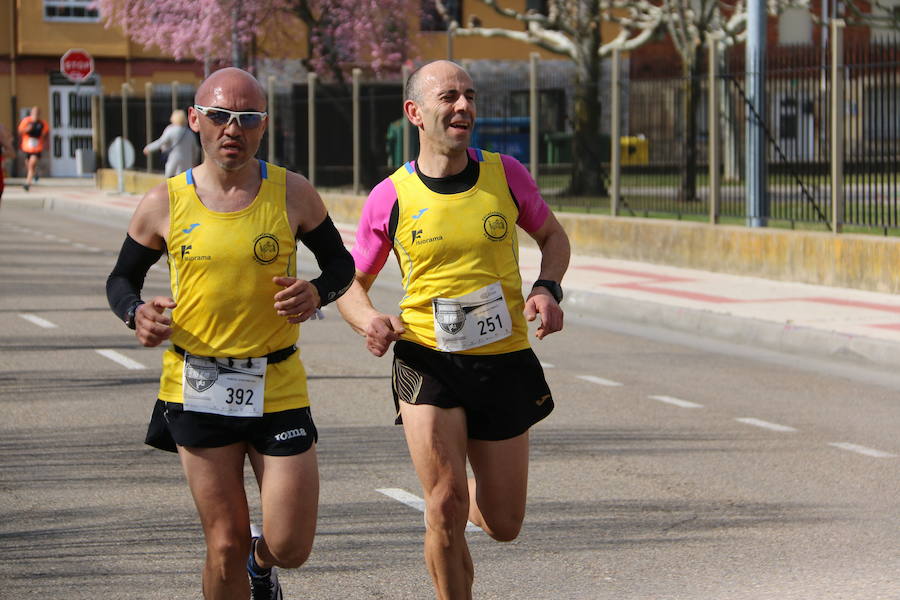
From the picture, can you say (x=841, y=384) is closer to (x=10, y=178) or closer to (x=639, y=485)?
(x=639, y=485)

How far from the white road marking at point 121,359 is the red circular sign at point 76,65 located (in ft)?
85.5

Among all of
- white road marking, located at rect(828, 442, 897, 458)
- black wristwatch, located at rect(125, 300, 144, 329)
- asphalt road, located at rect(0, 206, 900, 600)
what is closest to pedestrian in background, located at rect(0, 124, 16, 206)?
asphalt road, located at rect(0, 206, 900, 600)

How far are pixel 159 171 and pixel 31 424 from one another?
29.8 metres

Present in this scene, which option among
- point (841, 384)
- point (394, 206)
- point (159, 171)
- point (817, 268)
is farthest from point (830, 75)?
point (159, 171)

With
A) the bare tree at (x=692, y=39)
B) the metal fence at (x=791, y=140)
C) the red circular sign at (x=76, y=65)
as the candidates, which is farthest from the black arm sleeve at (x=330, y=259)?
the red circular sign at (x=76, y=65)

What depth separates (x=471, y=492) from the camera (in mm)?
5242

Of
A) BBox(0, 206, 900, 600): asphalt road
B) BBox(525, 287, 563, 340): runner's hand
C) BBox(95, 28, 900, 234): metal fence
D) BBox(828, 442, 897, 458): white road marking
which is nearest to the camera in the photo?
BBox(525, 287, 563, 340): runner's hand

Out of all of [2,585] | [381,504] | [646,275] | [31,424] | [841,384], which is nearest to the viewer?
[2,585]

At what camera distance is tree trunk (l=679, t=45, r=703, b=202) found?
60.4 feet

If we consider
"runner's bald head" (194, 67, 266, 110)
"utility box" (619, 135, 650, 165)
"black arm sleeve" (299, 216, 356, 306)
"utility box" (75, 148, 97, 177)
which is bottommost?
"black arm sleeve" (299, 216, 356, 306)

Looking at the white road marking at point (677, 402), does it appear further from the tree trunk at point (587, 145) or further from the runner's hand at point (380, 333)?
the tree trunk at point (587, 145)

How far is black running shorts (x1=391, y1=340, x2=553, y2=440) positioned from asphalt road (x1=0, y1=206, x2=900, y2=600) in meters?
0.82

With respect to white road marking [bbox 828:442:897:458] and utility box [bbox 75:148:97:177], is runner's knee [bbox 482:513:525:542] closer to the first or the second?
white road marking [bbox 828:442:897:458]

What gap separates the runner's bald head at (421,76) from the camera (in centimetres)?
514
